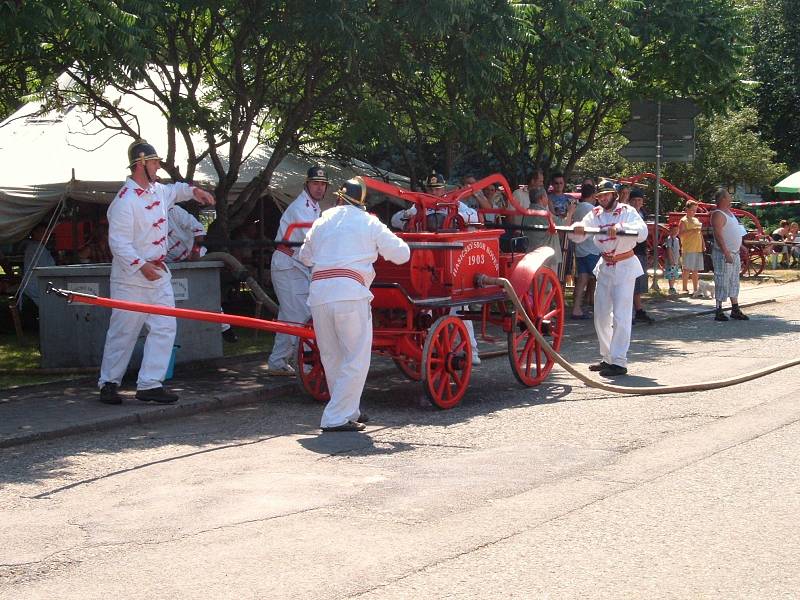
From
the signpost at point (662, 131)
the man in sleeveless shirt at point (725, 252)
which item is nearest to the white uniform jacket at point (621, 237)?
the man in sleeveless shirt at point (725, 252)

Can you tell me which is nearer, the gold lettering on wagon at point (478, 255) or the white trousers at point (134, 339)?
the white trousers at point (134, 339)

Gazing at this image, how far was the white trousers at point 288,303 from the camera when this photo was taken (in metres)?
11.5

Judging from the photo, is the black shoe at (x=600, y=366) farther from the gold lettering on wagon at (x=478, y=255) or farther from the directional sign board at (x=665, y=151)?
the directional sign board at (x=665, y=151)

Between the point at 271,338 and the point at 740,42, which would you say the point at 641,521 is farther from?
the point at 740,42

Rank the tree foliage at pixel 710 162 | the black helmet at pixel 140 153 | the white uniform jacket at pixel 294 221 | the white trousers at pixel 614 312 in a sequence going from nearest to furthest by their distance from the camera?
the black helmet at pixel 140 153
the white uniform jacket at pixel 294 221
the white trousers at pixel 614 312
the tree foliage at pixel 710 162

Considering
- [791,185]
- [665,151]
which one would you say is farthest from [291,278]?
[791,185]

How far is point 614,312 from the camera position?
37.9 feet

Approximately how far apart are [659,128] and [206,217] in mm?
11399

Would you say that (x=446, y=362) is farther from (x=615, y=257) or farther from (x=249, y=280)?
(x=615, y=257)

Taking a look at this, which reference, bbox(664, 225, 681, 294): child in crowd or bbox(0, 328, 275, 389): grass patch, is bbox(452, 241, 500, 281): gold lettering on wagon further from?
bbox(664, 225, 681, 294): child in crowd

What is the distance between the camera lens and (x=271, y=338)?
14.8 meters

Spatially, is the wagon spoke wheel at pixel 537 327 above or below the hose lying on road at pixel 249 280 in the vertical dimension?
below

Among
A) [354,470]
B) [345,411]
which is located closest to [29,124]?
[345,411]

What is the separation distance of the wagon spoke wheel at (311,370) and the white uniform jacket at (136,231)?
1325 mm
